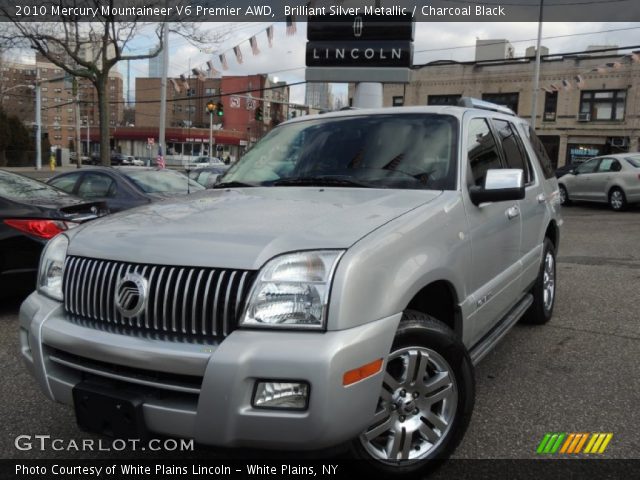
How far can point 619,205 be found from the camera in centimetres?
1584

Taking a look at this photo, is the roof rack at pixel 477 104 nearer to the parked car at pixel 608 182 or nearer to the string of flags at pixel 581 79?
the parked car at pixel 608 182

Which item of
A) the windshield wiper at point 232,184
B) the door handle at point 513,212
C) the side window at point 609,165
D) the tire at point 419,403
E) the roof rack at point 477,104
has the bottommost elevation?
the tire at point 419,403

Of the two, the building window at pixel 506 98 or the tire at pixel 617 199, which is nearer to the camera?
the tire at pixel 617 199

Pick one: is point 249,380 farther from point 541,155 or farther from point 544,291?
point 541,155

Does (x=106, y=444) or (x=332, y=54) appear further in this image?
(x=332, y=54)

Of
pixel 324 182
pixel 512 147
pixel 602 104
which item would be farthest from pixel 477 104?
pixel 602 104

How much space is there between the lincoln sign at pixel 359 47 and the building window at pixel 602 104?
81.5 ft

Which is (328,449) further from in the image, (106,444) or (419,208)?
(106,444)

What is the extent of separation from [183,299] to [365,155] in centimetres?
165

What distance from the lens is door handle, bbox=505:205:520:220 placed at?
371 cm

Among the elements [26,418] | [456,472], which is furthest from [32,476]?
[456,472]

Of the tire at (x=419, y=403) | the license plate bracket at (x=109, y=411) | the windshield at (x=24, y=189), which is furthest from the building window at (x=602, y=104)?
the license plate bracket at (x=109, y=411)

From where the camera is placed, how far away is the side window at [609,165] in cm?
1603

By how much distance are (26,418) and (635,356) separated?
4089 mm
